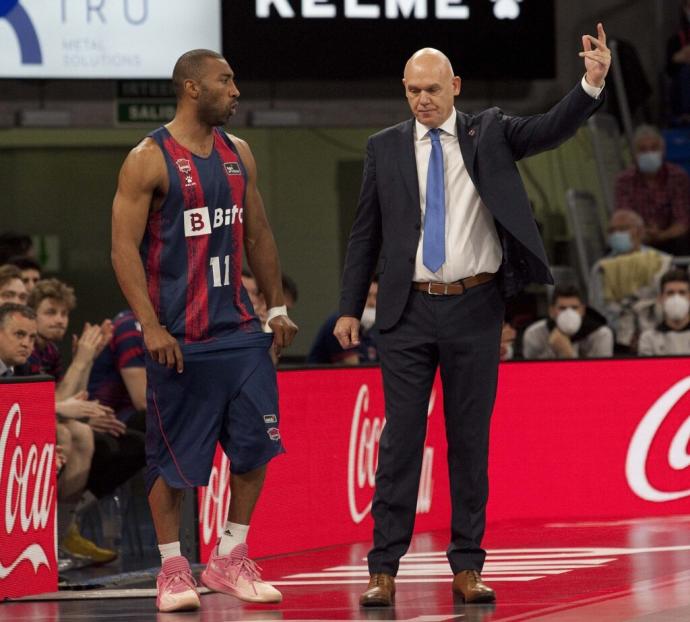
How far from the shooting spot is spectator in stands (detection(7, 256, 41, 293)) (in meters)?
10.3

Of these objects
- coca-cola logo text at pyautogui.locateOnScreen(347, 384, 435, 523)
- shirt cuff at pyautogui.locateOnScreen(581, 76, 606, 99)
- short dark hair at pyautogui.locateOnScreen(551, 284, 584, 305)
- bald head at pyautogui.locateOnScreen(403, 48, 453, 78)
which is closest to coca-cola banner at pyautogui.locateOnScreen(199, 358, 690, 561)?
coca-cola logo text at pyautogui.locateOnScreen(347, 384, 435, 523)

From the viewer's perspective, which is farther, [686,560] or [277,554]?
[277,554]

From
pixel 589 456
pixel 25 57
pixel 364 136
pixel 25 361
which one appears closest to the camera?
pixel 25 361

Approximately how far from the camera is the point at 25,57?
12.6 meters

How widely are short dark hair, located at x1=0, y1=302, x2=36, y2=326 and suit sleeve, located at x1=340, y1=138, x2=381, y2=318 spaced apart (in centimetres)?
248

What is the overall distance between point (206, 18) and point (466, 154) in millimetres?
6982

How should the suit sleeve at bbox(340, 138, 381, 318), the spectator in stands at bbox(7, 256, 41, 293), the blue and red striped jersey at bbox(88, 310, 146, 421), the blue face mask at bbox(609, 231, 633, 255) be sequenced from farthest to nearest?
the blue face mask at bbox(609, 231, 633, 255), the spectator in stands at bbox(7, 256, 41, 293), the blue and red striped jersey at bbox(88, 310, 146, 421), the suit sleeve at bbox(340, 138, 381, 318)

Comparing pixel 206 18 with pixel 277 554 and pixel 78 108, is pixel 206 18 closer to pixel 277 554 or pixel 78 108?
pixel 78 108

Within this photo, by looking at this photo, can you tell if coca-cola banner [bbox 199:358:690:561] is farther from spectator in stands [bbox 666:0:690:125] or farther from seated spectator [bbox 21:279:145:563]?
spectator in stands [bbox 666:0:690:125]

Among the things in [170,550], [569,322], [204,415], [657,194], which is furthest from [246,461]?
[657,194]

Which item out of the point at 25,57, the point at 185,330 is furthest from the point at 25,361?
the point at 25,57

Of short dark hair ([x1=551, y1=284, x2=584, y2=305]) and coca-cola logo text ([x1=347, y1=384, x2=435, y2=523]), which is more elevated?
short dark hair ([x1=551, y1=284, x2=584, y2=305])

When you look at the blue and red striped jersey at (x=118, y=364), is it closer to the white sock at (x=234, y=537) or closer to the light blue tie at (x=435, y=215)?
the white sock at (x=234, y=537)

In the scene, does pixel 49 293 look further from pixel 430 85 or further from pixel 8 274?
pixel 430 85
